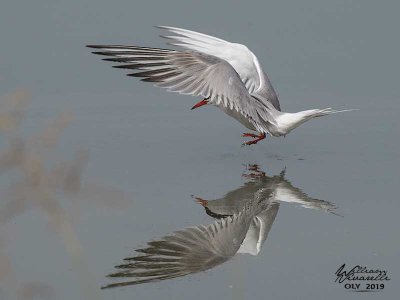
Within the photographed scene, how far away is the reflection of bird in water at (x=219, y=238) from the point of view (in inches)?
170

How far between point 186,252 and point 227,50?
3109mm

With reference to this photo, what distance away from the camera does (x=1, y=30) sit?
7984 millimetres

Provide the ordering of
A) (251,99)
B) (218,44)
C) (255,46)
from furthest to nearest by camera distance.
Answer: (255,46)
(218,44)
(251,99)

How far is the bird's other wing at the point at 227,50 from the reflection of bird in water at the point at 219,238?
1502mm

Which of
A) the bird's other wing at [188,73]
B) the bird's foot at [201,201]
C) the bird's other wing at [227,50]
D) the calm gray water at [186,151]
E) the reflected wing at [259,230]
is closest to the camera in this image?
the calm gray water at [186,151]

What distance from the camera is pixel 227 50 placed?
7371 millimetres

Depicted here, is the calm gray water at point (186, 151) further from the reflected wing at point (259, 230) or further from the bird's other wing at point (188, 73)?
the bird's other wing at point (188, 73)

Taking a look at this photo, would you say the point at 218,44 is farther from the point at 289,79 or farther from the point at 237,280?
the point at 237,280

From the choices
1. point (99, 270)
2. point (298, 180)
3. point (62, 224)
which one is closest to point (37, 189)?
point (62, 224)

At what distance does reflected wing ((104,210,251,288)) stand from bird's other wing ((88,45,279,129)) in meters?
1.14

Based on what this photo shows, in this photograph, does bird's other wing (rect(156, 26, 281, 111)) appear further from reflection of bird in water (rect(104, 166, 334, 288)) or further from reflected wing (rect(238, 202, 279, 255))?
reflected wing (rect(238, 202, 279, 255))

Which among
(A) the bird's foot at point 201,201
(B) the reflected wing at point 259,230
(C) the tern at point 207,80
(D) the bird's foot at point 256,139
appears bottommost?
(B) the reflected wing at point 259,230

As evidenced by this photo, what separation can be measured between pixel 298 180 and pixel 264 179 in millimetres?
227

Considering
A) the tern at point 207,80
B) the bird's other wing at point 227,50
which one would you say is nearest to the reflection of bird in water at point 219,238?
the tern at point 207,80
